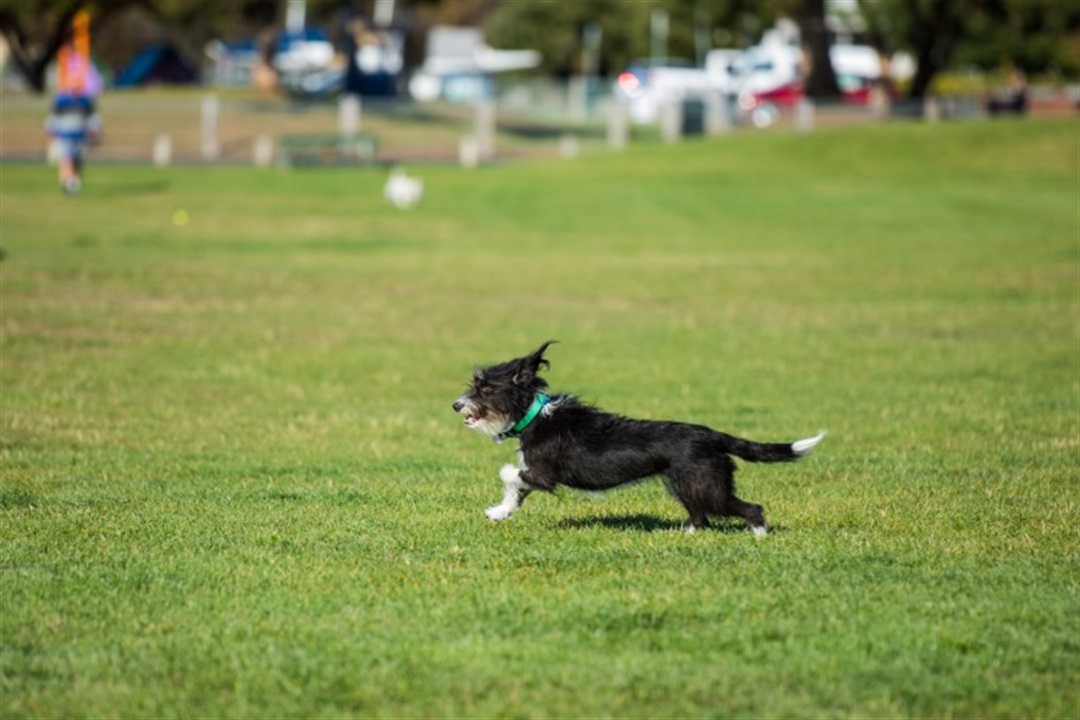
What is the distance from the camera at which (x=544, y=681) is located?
7180mm

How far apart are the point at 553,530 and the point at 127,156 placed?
4779cm

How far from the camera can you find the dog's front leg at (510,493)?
991 cm

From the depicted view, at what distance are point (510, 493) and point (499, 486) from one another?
1.90m

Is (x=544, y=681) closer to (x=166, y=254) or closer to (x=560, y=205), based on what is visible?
(x=166, y=254)

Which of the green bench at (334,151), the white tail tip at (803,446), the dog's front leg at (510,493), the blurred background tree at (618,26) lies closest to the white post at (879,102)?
the blurred background tree at (618,26)

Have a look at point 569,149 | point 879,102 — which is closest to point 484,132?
point 569,149

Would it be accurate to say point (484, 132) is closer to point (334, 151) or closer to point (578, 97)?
point (334, 151)

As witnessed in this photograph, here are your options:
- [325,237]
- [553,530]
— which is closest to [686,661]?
[553,530]

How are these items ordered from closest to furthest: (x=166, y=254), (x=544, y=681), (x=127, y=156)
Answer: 1. (x=544, y=681)
2. (x=166, y=254)
3. (x=127, y=156)

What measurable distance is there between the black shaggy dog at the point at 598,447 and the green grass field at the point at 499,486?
11.6 inches

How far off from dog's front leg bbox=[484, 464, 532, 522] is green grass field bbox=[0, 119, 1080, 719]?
107mm

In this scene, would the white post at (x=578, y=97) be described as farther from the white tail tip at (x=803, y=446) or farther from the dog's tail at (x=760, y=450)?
the white tail tip at (x=803, y=446)

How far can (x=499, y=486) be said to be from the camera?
470 inches

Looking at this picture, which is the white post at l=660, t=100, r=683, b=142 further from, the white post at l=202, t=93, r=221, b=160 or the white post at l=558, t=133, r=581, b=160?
the white post at l=202, t=93, r=221, b=160
